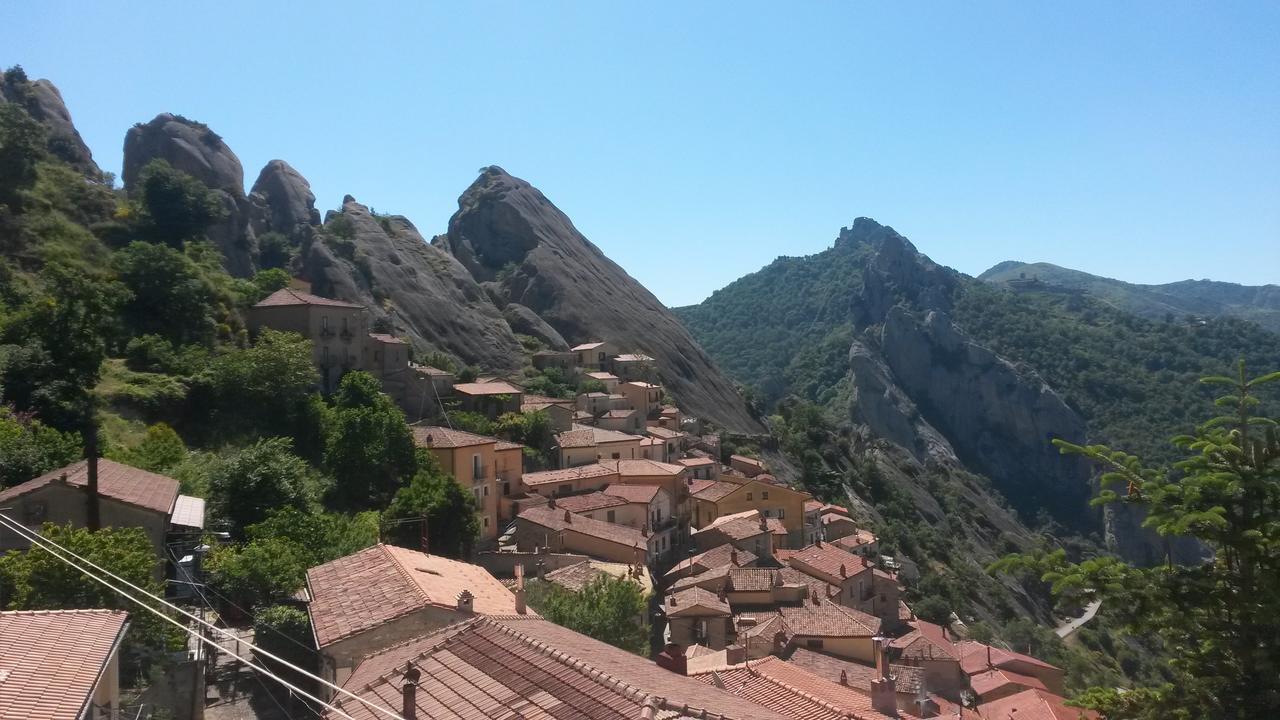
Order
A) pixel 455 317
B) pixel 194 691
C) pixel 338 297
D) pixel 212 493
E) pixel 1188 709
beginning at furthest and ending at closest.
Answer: pixel 455 317 < pixel 338 297 < pixel 212 493 < pixel 194 691 < pixel 1188 709

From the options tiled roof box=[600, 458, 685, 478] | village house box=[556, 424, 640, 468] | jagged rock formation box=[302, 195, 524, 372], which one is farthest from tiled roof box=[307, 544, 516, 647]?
jagged rock formation box=[302, 195, 524, 372]

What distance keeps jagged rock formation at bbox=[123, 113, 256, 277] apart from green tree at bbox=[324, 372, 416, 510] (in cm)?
3809

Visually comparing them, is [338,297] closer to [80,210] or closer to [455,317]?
[455,317]

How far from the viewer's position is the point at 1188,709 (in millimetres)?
11375

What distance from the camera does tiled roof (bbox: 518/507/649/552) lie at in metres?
39.5

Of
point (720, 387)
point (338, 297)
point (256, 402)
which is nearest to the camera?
point (256, 402)

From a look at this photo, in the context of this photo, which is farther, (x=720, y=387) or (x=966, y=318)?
(x=966, y=318)

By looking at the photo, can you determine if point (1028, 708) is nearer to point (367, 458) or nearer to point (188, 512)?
point (367, 458)

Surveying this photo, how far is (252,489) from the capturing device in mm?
31984

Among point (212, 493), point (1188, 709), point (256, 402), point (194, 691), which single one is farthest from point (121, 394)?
point (1188, 709)

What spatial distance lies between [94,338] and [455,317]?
42.8 meters

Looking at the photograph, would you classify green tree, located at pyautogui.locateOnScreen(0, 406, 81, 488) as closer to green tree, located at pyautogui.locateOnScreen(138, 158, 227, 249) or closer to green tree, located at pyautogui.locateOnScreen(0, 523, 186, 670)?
green tree, located at pyautogui.locateOnScreen(0, 523, 186, 670)

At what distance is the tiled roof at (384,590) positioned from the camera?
19203 mm

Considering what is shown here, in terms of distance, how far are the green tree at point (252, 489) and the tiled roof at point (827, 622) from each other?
19.9 meters
